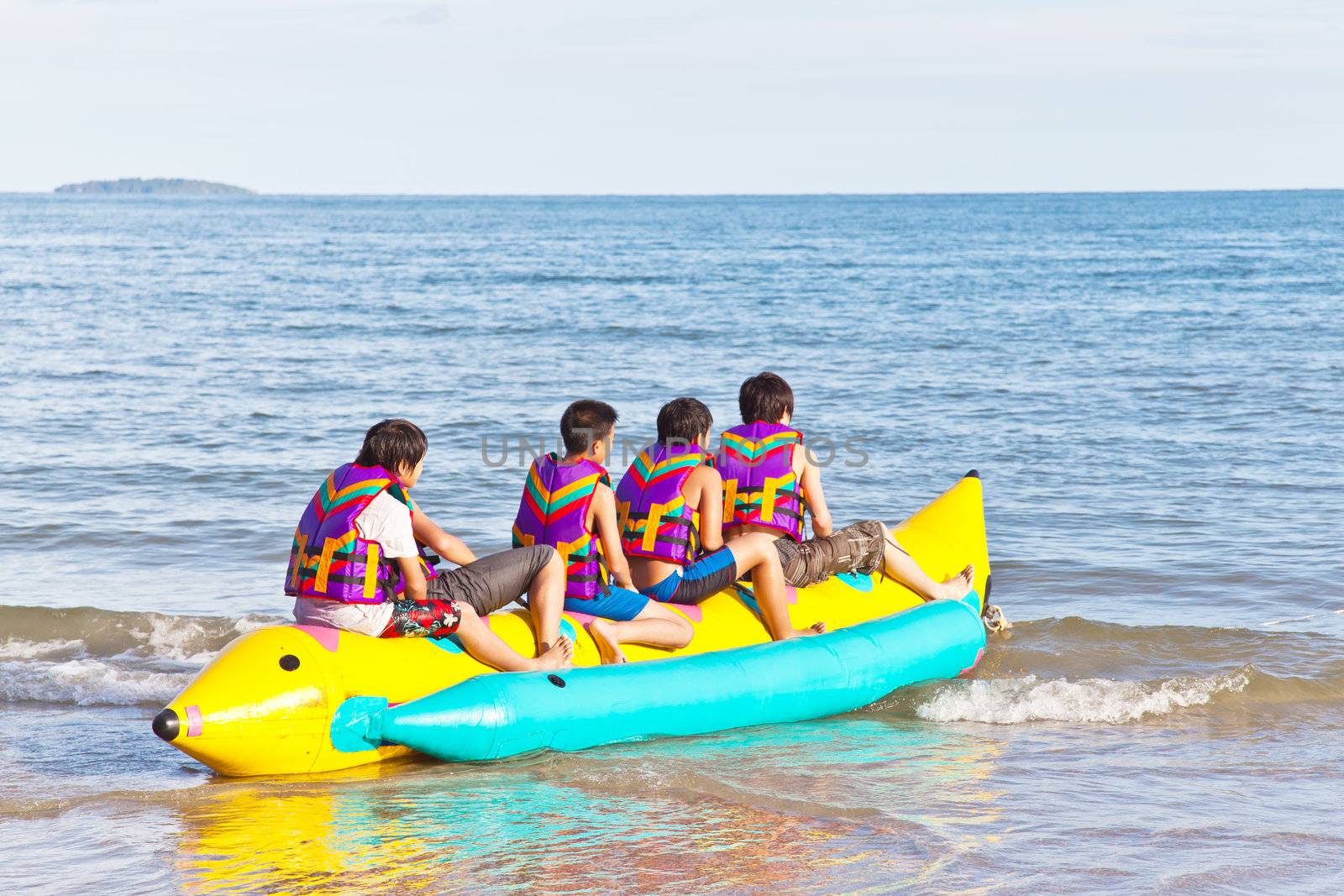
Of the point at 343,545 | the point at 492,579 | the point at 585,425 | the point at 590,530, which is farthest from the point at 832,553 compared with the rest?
the point at 343,545

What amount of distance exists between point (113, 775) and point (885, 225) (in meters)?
69.1

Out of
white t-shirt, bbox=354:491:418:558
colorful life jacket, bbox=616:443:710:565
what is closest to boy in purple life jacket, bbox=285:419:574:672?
white t-shirt, bbox=354:491:418:558

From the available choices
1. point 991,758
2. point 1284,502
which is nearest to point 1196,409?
point 1284,502

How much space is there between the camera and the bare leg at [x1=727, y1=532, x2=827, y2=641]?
570 cm

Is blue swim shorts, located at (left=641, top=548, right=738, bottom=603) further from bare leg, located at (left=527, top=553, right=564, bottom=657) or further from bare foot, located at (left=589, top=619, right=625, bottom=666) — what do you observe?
bare leg, located at (left=527, top=553, right=564, bottom=657)

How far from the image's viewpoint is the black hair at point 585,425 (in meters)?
5.13

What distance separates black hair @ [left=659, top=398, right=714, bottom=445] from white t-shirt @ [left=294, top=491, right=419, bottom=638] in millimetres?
1180

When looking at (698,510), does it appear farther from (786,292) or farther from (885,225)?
(885,225)

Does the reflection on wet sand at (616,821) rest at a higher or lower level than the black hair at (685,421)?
lower

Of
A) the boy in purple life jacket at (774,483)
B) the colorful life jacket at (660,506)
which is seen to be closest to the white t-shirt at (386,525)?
the colorful life jacket at (660,506)

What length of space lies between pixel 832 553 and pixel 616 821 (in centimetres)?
211

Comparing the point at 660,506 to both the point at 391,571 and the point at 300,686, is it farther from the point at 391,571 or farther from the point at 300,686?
the point at 300,686

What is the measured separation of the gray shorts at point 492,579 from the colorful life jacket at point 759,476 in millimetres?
1072

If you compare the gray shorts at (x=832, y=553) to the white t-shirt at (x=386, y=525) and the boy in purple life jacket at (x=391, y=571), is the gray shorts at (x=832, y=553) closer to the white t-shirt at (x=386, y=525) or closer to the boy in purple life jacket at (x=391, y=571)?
the boy in purple life jacket at (x=391, y=571)
